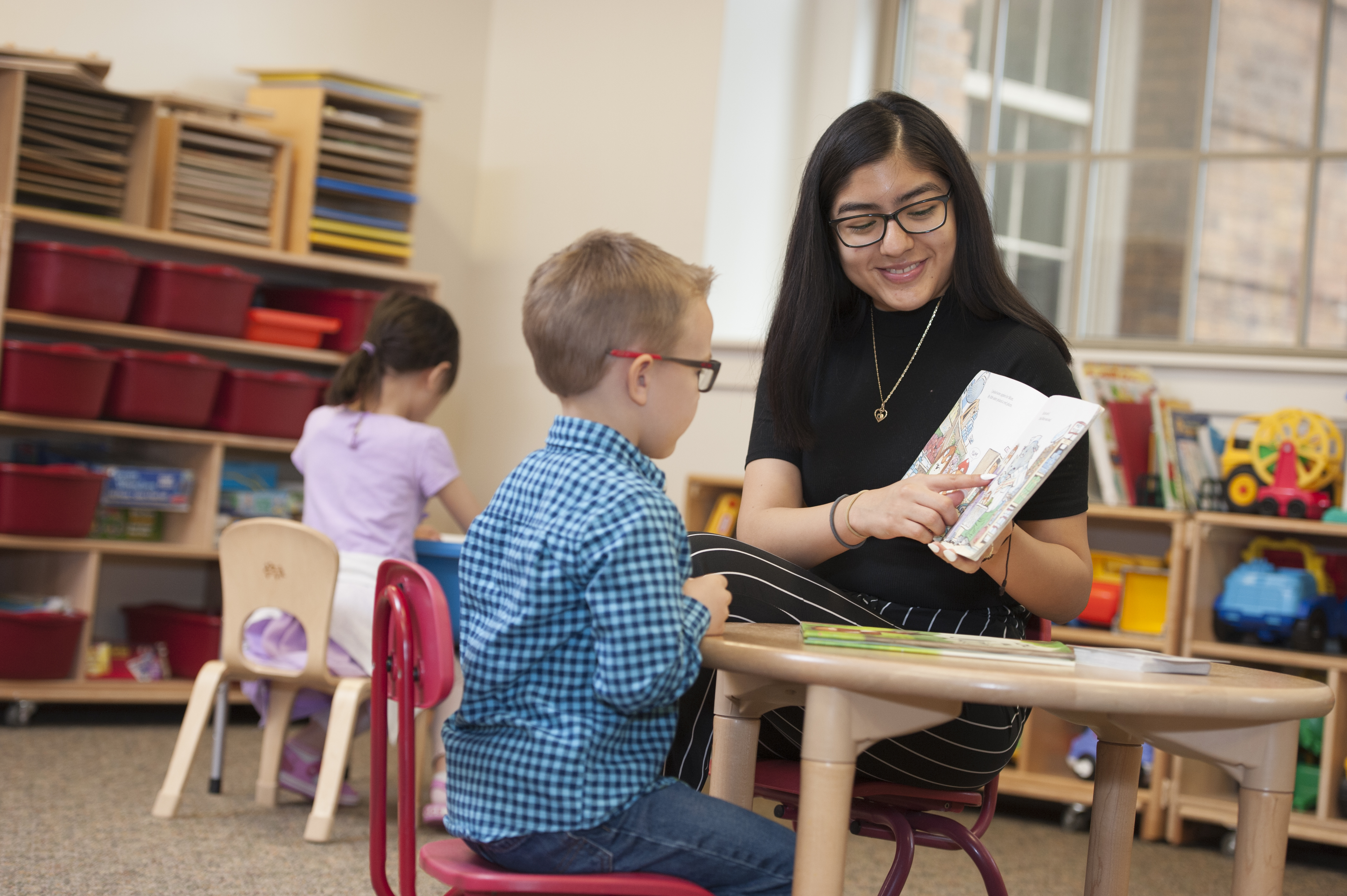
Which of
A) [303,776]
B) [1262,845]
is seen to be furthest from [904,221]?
[303,776]

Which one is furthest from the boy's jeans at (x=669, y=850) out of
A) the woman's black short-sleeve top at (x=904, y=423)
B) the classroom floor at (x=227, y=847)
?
the classroom floor at (x=227, y=847)

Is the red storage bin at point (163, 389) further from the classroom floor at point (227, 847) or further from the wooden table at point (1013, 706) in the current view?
the wooden table at point (1013, 706)

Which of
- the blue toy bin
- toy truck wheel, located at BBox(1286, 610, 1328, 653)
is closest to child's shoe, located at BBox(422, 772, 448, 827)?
the blue toy bin

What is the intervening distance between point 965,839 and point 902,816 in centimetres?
9

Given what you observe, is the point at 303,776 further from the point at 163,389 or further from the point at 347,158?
the point at 347,158

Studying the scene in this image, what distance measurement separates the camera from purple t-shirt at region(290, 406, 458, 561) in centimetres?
283

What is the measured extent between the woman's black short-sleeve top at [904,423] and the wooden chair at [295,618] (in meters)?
1.11

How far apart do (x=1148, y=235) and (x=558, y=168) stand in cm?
194

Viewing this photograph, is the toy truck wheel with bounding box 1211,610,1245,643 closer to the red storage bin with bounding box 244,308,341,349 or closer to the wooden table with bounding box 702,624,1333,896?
the wooden table with bounding box 702,624,1333,896

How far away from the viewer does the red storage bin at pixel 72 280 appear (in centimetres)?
341

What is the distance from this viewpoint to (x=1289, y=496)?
2.95 meters

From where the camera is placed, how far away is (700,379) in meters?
1.29

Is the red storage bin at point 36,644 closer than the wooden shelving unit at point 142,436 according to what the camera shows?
Yes

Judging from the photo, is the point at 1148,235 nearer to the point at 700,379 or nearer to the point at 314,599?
the point at 314,599
